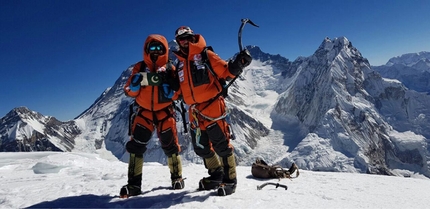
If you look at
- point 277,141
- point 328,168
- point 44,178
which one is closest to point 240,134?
point 277,141

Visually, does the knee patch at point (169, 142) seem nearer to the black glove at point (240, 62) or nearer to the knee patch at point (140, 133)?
the knee patch at point (140, 133)

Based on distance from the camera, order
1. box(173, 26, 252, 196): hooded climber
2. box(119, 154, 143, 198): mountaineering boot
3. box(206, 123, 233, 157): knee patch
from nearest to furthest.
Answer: box(173, 26, 252, 196): hooded climber → box(206, 123, 233, 157): knee patch → box(119, 154, 143, 198): mountaineering boot

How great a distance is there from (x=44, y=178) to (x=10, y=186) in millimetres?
1086

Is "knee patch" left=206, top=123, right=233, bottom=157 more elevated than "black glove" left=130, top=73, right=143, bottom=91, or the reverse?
"black glove" left=130, top=73, right=143, bottom=91

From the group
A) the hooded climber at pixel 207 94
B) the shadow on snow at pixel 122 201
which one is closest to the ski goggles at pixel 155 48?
the hooded climber at pixel 207 94

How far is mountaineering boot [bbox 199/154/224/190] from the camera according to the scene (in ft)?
22.2

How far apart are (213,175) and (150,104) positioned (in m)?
2.16

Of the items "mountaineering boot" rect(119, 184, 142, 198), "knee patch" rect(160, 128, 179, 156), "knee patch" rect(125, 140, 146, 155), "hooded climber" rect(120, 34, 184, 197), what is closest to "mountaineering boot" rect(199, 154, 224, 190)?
"hooded climber" rect(120, 34, 184, 197)

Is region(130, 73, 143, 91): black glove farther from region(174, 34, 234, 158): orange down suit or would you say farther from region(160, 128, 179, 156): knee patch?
region(160, 128, 179, 156): knee patch

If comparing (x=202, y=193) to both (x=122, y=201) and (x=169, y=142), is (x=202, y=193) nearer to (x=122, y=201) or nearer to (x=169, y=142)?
(x=169, y=142)

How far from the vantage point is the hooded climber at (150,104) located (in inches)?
256

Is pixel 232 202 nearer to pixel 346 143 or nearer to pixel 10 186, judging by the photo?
pixel 10 186

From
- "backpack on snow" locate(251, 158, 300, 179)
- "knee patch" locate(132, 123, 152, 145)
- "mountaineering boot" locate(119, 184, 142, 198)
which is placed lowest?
"mountaineering boot" locate(119, 184, 142, 198)

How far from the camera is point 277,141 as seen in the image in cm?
19600
